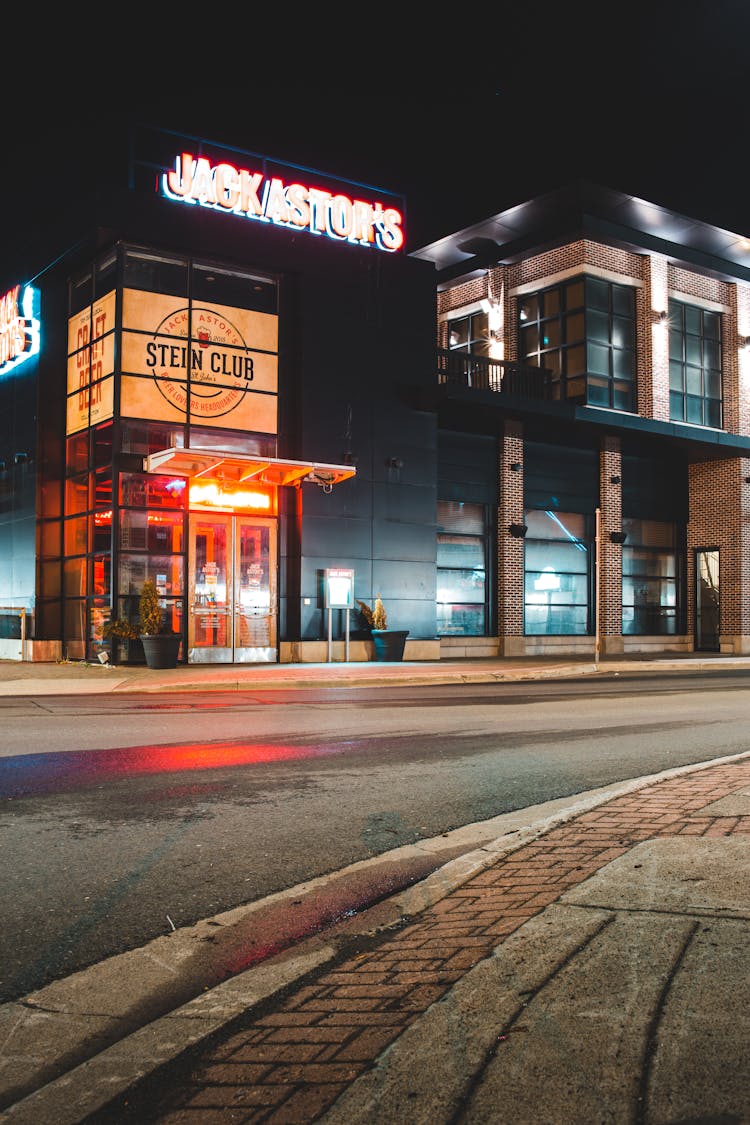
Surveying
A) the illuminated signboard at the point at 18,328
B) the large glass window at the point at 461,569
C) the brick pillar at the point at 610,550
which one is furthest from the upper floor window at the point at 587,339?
the illuminated signboard at the point at 18,328

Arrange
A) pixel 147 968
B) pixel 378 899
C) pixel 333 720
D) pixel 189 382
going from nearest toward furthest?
pixel 147 968 < pixel 378 899 < pixel 333 720 < pixel 189 382

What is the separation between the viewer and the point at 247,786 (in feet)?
25.3

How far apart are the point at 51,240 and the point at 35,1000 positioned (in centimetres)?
2260

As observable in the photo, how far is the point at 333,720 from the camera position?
11.9m

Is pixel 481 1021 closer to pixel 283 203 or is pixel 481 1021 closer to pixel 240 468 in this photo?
pixel 240 468

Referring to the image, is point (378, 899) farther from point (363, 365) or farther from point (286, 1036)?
point (363, 365)

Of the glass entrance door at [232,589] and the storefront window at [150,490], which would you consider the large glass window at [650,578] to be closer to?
the glass entrance door at [232,589]

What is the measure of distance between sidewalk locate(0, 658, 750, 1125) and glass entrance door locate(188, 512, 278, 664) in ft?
56.8

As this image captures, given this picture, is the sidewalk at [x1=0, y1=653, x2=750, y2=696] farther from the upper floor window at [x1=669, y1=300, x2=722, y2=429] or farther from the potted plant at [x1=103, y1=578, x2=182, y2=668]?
the upper floor window at [x1=669, y1=300, x2=722, y2=429]

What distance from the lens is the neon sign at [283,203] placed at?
21750mm

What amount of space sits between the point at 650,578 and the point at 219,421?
15.8 metres

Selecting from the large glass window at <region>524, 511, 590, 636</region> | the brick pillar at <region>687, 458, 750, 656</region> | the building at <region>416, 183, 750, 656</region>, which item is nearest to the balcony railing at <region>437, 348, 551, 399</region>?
the building at <region>416, 183, 750, 656</region>

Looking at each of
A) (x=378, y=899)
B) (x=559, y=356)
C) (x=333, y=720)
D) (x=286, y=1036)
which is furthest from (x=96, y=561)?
(x=286, y=1036)

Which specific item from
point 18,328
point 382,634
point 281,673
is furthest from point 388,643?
point 18,328
